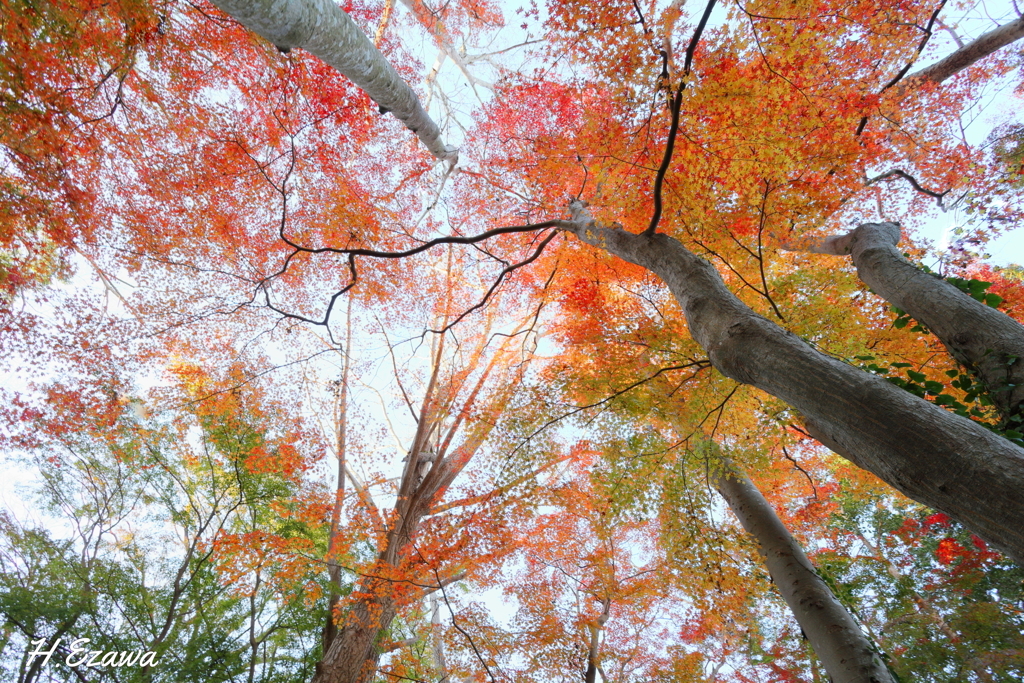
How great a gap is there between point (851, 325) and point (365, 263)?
9286mm

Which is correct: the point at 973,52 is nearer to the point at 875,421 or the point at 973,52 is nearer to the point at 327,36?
the point at 875,421

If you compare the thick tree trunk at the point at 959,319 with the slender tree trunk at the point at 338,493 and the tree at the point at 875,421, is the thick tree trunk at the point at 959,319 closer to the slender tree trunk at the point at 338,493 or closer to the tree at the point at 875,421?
the tree at the point at 875,421

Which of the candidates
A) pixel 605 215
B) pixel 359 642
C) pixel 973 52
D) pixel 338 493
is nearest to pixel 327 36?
pixel 605 215

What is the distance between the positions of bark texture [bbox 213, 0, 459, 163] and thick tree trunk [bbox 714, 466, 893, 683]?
6.61 metres

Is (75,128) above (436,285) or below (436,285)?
below

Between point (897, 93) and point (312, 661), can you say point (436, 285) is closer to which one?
point (312, 661)

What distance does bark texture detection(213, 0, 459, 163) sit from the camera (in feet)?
12.0

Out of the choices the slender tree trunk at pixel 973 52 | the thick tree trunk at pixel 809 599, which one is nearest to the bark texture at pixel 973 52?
the slender tree trunk at pixel 973 52

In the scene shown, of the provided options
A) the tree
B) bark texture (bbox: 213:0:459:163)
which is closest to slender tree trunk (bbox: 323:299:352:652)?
bark texture (bbox: 213:0:459:163)

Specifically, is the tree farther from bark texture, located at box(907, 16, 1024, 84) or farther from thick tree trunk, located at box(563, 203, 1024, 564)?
bark texture, located at box(907, 16, 1024, 84)

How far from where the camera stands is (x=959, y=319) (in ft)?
10.5

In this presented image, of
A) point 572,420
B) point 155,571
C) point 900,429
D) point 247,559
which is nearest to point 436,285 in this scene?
point 572,420

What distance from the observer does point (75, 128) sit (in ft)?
19.8

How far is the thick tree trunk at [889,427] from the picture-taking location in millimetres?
1602
